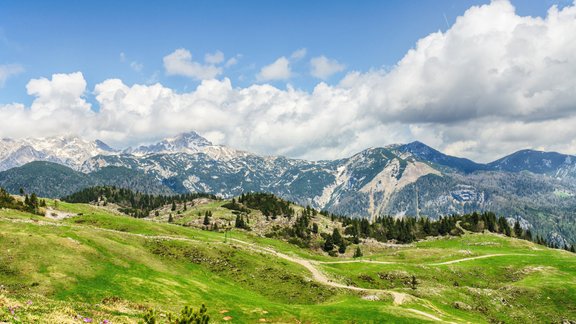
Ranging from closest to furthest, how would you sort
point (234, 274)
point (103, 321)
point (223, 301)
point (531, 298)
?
point (103, 321), point (223, 301), point (234, 274), point (531, 298)

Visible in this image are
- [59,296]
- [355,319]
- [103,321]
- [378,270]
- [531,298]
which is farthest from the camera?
[378,270]

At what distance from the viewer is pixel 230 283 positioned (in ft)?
234

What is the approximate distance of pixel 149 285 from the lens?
52406 millimetres

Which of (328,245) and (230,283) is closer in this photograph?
(230,283)

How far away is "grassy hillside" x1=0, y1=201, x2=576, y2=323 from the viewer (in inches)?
1772

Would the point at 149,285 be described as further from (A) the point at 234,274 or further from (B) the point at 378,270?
(B) the point at 378,270

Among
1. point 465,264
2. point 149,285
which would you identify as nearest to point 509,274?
point 465,264

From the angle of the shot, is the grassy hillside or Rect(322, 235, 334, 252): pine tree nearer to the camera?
the grassy hillside

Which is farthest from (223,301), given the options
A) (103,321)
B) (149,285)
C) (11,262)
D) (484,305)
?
(484,305)

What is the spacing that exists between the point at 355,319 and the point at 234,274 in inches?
1350

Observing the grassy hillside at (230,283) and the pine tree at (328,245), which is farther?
the pine tree at (328,245)

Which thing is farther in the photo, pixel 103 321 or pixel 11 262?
pixel 11 262

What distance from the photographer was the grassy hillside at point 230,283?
148ft

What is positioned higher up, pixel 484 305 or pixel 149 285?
pixel 149 285
